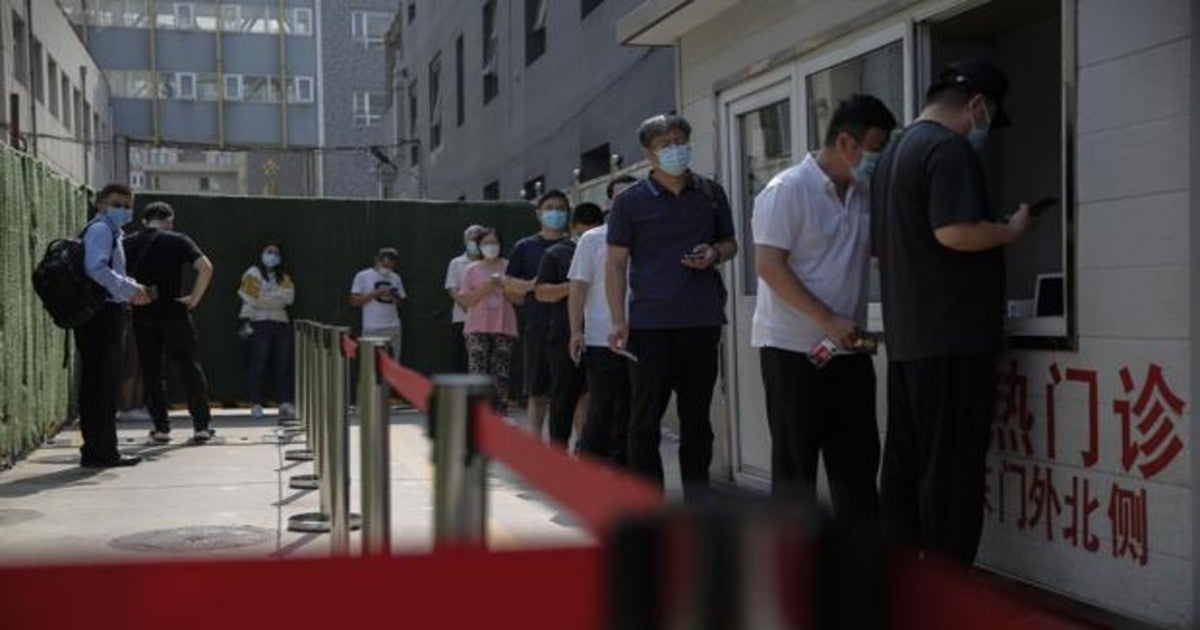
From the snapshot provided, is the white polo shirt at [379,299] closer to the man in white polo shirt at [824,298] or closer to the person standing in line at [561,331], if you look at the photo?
the person standing in line at [561,331]

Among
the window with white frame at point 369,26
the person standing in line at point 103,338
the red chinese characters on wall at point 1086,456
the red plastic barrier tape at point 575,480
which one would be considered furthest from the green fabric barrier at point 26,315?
the window with white frame at point 369,26

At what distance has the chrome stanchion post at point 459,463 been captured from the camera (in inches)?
76.7

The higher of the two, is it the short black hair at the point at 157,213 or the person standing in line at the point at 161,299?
the short black hair at the point at 157,213

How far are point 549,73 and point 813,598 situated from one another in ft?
52.1

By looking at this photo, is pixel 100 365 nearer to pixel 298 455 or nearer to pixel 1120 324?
pixel 298 455

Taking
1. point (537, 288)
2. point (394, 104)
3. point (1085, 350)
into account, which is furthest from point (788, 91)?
point (394, 104)

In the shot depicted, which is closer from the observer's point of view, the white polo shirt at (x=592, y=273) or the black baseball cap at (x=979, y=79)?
the black baseball cap at (x=979, y=79)

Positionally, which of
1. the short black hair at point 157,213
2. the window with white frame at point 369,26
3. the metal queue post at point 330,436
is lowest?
the metal queue post at point 330,436

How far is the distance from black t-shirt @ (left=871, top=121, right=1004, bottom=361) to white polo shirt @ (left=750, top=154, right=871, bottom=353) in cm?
35

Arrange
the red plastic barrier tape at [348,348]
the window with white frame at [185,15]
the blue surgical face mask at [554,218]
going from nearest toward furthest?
the red plastic barrier tape at [348,348]
the blue surgical face mask at [554,218]
the window with white frame at [185,15]

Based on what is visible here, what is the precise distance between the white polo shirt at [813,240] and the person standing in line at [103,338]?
184 inches

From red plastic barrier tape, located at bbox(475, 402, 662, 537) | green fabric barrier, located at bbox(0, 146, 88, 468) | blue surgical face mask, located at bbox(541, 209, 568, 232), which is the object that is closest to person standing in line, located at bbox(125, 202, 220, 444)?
green fabric barrier, located at bbox(0, 146, 88, 468)

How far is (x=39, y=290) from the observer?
24.2 ft

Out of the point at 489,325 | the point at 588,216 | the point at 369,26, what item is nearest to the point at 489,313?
the point at 489,325
